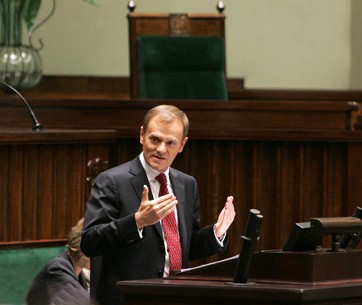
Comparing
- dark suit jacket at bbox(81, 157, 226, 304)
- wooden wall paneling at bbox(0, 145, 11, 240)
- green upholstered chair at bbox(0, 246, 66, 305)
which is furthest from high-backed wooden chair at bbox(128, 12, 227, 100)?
dark suit jacket at bbox(81, 157, 226, 304)

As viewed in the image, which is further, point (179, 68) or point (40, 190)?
point (179, 68)

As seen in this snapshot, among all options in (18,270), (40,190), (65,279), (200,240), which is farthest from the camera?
(40,190)

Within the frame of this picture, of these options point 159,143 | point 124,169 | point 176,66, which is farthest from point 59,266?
point 176,66

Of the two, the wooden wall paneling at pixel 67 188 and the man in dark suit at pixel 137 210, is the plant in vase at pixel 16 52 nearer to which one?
the wooden wall paneling at pixel 67 188

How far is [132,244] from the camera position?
379 centimetres

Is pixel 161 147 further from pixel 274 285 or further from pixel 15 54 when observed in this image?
pixel 15 54

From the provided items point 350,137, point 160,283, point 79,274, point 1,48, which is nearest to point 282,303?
point 160,283

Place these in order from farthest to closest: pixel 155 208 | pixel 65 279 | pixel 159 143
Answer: pixel 65 279 → pixel 159 143 → pixel 155 208

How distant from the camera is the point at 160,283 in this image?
A: 312 centimetres

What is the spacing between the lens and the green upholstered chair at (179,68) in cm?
789

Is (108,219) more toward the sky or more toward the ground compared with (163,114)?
more toward the ground

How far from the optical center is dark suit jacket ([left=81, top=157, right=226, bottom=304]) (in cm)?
383

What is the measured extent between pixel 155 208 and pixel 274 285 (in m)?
0.61

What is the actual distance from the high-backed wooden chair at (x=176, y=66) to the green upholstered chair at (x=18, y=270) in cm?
315
